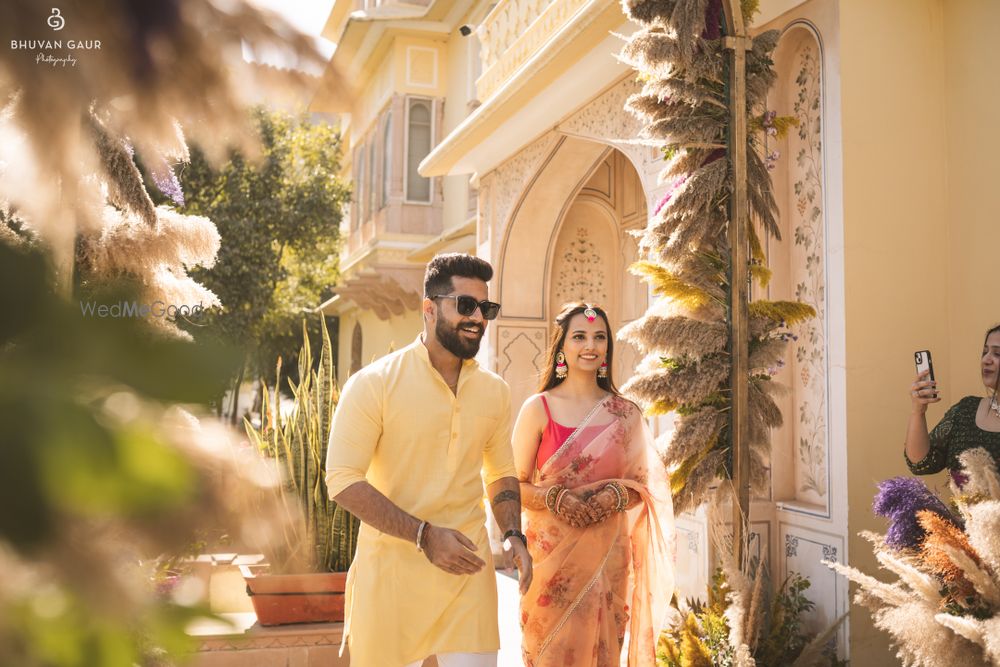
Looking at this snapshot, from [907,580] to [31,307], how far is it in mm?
2699

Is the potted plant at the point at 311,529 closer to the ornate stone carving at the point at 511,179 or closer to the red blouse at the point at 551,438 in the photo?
the red blouse at the point at 551,438

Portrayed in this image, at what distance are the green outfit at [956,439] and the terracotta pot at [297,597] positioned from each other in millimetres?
2572

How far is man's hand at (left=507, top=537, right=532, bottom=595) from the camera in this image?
A: 2.81 m

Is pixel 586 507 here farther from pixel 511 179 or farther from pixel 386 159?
pixel 386 159

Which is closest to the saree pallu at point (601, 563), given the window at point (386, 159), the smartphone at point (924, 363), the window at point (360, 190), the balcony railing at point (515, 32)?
the smartphone at point (924, 363)

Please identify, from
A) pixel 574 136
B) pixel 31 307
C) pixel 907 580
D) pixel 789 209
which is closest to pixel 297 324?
pixel 574 136

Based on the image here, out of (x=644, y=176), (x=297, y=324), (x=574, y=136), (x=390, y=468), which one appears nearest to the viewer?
(x=390, y=468)

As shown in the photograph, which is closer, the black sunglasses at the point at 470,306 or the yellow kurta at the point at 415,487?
the yellow kurta at the point at 415,487

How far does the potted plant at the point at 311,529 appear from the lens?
4152mm

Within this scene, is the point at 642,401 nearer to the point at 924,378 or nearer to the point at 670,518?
the point at 670,518

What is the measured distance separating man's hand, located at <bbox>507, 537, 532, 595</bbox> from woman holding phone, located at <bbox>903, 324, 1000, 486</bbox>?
5.47 ft

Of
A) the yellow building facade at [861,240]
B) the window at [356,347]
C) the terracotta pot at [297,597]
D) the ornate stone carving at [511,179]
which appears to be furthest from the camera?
the window at [356,347]

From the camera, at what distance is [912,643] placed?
97.5 inches

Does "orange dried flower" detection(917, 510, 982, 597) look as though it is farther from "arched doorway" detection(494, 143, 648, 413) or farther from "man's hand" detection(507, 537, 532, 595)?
"arched doorway" detection(494, 143, 648, 413)
